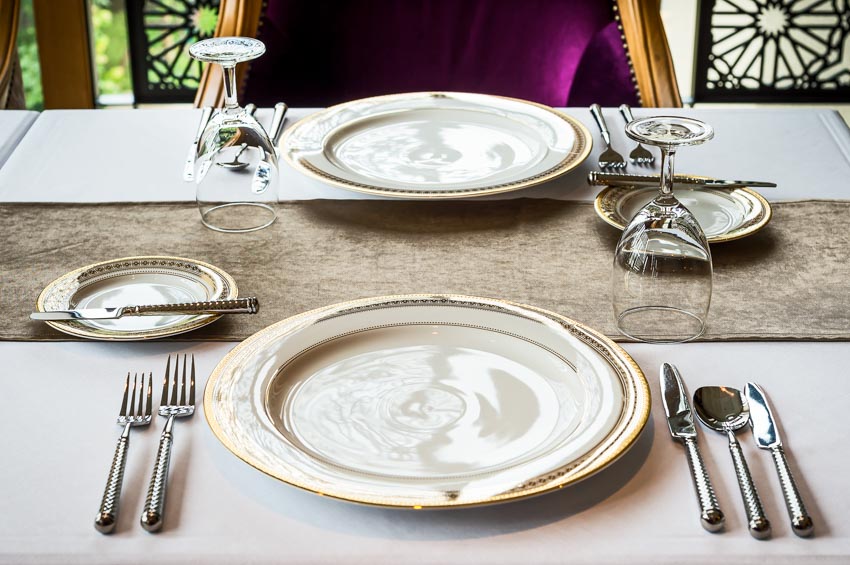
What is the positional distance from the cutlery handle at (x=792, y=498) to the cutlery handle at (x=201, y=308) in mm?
434

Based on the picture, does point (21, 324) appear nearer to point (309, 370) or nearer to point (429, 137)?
point (309, 370)

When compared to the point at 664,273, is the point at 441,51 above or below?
below

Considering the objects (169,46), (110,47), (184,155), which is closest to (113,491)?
(184,155)

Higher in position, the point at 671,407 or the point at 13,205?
the point at 671,407

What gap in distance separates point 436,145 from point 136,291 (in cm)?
48

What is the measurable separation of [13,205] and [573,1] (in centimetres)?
121

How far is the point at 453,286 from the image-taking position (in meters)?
0.91

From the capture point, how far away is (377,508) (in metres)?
0.61

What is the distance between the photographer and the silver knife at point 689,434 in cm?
59

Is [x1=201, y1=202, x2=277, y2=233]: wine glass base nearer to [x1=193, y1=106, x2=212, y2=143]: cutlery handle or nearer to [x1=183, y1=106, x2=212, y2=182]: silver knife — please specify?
[x1=183, y1=106, x2=212, y2=182]: silver knife

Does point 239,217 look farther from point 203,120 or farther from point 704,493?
point 704,493

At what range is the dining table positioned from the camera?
58cm

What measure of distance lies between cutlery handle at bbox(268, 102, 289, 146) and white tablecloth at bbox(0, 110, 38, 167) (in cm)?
33

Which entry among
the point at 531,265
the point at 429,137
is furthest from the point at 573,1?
the point at 531,265
